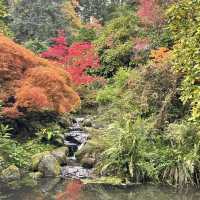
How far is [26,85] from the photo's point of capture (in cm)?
1750

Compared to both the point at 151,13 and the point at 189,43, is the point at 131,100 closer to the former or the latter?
the point at 151,13

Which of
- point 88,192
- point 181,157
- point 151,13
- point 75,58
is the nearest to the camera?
point 88,192

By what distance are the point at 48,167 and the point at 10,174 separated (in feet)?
3.98

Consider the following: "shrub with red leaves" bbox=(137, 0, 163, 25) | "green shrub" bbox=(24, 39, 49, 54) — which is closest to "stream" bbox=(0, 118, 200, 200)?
"shrub with red leaves" bbox=(137, 0, 163, 25)

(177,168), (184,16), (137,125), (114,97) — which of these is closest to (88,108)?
(114,97)

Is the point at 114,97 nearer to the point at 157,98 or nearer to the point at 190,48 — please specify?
the point at 157,98

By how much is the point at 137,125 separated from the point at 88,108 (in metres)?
9.92

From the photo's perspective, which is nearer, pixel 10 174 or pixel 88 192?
pixel 88 192

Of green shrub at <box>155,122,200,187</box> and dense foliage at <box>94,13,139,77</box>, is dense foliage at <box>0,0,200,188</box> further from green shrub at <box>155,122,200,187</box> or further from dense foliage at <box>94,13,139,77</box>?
dense foliage at <box>94,13,139,77</box>

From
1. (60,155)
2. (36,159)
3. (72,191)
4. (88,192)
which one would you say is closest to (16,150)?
(36,159)

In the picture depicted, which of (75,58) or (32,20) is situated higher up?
(32,20)

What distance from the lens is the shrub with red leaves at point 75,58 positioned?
85.5 ft

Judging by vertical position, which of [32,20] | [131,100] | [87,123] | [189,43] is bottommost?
[87,123]

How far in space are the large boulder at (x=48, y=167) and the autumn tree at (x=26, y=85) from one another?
2.13 meters
